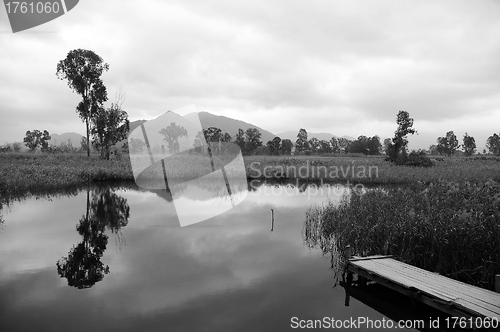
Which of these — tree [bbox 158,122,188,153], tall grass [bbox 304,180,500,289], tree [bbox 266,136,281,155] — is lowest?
tall grass [bbox 304,180,500,289]

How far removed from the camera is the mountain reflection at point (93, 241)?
8586mm

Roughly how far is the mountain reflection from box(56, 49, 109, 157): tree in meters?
26.0

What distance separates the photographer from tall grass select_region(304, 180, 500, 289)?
783 centimetres

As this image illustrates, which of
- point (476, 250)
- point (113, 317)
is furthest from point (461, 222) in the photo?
point (113, 317)

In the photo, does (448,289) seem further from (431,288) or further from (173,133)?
(173,133)

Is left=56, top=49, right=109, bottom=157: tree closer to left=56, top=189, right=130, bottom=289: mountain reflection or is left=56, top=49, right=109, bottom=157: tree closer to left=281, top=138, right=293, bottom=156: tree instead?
left=56, top=189, right=130, bottom=289: mountain reflection

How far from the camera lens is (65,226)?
13641 mm

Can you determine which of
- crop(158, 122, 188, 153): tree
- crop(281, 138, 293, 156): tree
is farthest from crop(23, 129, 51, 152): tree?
crop(281, 138, 293, 156): tree

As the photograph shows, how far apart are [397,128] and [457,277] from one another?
47.5 m

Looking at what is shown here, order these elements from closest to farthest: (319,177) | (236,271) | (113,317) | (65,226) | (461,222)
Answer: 1. (113,317)
2. (461,222)
3. (236,271)
4. (65,226)
5. (319,177)

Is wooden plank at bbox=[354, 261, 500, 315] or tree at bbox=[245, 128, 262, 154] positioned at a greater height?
tree at bbox=[245, 128, 262, 154]

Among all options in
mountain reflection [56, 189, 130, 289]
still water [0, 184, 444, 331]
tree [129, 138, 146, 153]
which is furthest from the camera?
tree [129, 138, 146, 153]

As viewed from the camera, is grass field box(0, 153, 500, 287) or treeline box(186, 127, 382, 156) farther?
treeline box(186, 127, 382, 156)

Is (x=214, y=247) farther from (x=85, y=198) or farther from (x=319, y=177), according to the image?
(x=319, y=177)
